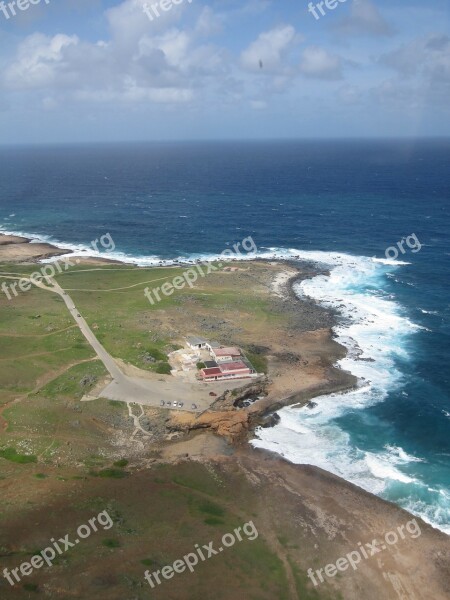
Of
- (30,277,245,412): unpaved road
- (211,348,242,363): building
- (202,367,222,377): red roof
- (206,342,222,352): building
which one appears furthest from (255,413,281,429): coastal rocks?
(206,342,222,352): building

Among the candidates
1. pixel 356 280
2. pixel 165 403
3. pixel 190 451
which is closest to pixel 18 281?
pixel 165 403

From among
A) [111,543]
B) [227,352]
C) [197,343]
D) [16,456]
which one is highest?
[197,343]

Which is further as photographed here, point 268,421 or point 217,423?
point 268,421

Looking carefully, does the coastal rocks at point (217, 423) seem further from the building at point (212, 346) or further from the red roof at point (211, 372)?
the building at point (212, 346)

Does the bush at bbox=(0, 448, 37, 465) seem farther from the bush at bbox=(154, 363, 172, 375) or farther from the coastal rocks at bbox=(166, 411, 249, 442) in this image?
the bush at bbox=(154, 363, 172, 375)

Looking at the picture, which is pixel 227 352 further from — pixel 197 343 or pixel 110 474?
pixel 110 474

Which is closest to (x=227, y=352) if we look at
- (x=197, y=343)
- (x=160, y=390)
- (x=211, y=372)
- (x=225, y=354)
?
(x=225, y=354)

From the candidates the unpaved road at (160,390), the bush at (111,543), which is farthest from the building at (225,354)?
the bush at (111,543)
